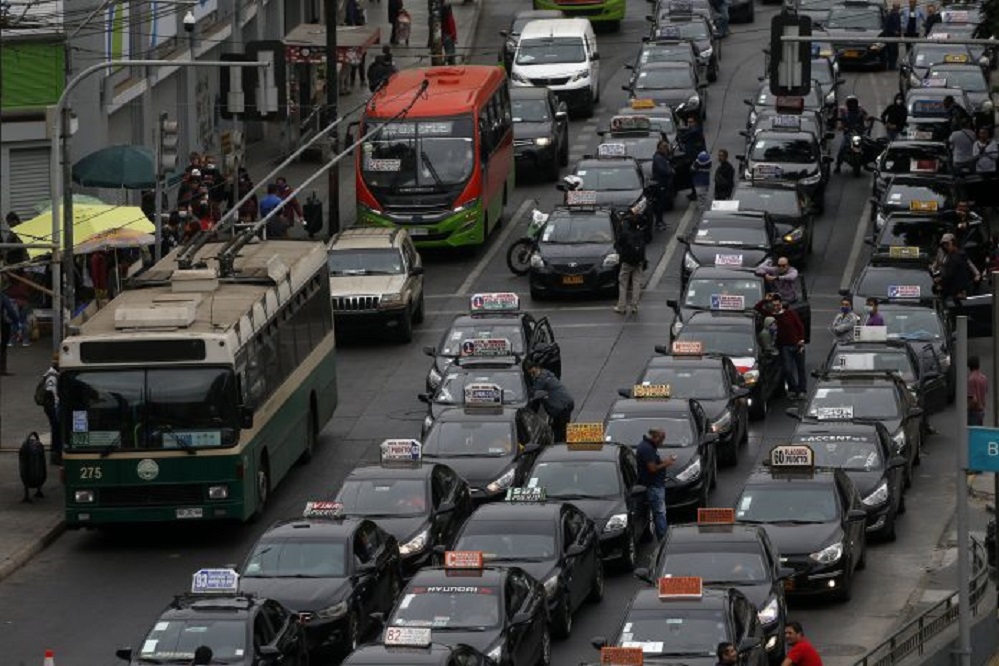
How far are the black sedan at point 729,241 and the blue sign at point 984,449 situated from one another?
20.6 m

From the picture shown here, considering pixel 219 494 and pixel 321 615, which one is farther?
pixel 219 494

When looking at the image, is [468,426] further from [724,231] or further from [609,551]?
[724,231]

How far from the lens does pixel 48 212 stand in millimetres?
48219

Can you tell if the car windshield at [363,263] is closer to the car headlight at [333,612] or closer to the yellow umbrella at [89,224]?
the yellow umbrella at [89,224]

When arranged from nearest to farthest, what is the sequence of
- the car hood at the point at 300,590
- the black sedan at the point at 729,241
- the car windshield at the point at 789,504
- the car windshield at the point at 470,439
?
the car hood at the point at 300,590, the car windshield at the point at 789,504, the car windshield at the point at 470,439, the black sedan at the point at 729,241

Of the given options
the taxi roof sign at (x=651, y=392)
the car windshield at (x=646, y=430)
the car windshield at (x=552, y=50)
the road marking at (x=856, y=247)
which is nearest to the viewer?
the car windshield at (x=646, y=430)

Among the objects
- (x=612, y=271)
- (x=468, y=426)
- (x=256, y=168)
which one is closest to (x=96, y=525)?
(x=468, y=426)

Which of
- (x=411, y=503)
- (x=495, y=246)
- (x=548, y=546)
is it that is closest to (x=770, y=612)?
(x=548, y=546)

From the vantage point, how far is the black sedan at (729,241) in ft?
165

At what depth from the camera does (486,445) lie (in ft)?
125

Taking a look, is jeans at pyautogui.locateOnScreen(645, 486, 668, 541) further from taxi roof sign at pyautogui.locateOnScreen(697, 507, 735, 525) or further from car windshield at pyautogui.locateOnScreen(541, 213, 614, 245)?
car windshield at pyautogui.locateOnScreen(541, 213, 614, 245)

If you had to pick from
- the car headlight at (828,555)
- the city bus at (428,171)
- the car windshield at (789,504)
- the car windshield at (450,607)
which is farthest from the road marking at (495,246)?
the car windshield at (450,607)

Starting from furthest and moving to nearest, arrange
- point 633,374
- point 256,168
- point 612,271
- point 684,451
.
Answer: point 256,168
point 612,271
point 633,374
point 684,451

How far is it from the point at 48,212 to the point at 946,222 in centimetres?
1608
